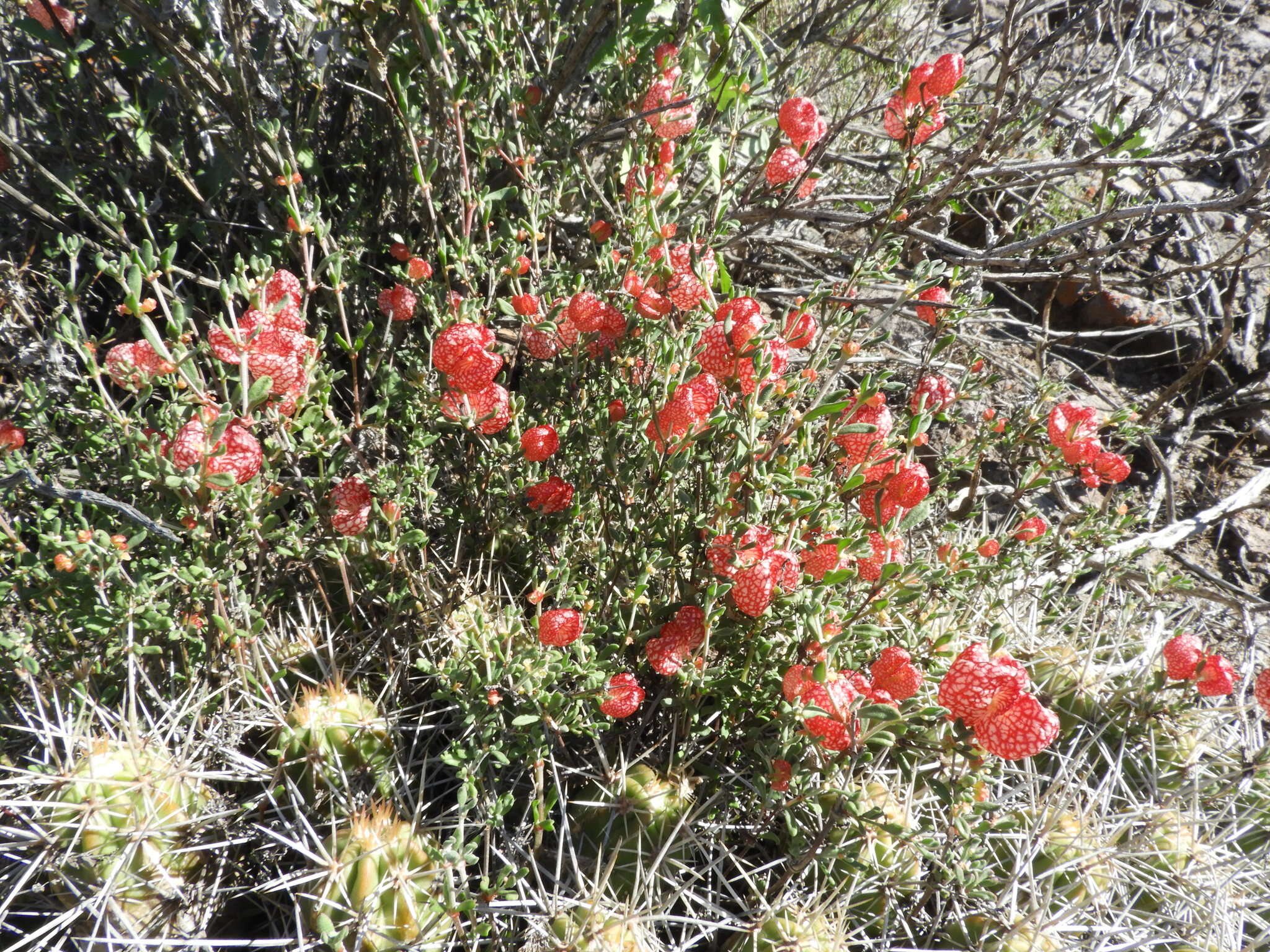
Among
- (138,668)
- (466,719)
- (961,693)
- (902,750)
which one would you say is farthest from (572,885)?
(138,668)

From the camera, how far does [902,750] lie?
5.61 feet

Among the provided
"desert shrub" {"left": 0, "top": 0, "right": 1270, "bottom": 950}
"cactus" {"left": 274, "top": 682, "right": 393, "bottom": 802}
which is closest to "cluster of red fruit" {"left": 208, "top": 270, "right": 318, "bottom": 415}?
"desert shrub" {"left": 0, "top": 0, "right": 1270, "bottom": 950}

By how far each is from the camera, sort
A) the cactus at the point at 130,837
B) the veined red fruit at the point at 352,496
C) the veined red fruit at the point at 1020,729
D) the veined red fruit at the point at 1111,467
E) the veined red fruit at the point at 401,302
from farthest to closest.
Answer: the veined red fruit at the point at 1111,467
the veined red fruit at the point at 401,302
the veined red fruit at the point at 352,496
the cactus at the point at 130,837
the veined red fruit at the point at 1020,729

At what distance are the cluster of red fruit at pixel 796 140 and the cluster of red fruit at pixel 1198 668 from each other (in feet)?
5.04

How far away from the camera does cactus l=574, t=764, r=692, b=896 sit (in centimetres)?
166

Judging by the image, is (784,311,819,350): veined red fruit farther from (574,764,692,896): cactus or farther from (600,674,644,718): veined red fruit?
(574,764,692,896): cactus

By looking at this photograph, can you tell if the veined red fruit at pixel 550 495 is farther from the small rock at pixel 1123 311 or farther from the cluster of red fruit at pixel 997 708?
the small rock at pixel 1123 311

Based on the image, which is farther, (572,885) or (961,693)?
(572,885)

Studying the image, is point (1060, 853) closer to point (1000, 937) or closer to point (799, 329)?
point (1000, 937)

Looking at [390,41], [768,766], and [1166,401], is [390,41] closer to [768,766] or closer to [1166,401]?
[768,766]

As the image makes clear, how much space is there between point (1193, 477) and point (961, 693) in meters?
2.92

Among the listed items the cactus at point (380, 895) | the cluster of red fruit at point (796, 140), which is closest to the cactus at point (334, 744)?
the cactus at point (380, 895)

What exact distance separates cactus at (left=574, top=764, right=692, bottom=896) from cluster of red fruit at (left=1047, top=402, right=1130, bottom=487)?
1319 mm

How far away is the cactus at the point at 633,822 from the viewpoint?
166cm
